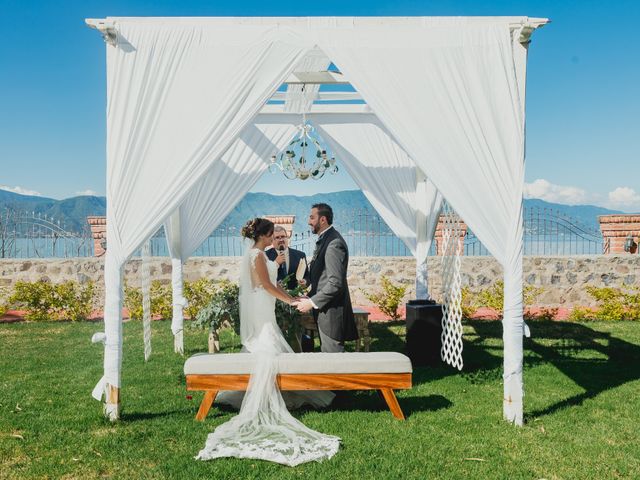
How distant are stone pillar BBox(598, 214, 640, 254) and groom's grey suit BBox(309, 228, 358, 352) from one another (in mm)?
8379

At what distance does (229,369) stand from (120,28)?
2712mm

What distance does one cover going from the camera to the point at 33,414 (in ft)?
16.6

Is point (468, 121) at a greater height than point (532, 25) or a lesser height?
lesser

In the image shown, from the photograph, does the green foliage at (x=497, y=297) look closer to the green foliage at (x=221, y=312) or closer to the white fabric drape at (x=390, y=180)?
the white fabric drape at (x=390, y=180)

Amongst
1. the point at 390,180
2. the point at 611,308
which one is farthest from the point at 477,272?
the point at 390,180

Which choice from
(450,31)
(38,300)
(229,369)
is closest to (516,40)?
(450,31)

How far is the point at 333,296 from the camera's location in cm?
546

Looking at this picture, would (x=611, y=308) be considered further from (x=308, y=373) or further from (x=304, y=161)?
(x=308, y=373)

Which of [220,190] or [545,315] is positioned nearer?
[220,190]

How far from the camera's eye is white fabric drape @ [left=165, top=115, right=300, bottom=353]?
768cm

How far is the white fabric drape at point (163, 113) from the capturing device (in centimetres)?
472

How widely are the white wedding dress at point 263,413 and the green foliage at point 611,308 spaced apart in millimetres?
6890

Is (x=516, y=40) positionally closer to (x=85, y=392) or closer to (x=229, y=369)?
(x=229, y=369)

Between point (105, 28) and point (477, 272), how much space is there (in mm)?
8630
